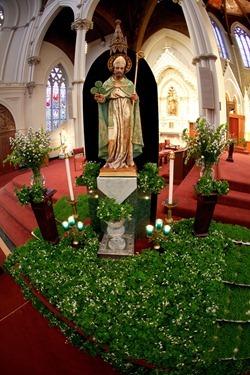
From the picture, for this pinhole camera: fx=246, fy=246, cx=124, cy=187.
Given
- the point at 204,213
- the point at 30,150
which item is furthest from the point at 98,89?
the point at 204,213

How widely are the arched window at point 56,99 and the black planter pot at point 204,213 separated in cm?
1352

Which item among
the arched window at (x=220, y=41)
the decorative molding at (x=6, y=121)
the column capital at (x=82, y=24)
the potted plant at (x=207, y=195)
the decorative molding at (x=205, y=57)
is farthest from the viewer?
the arched window at (x=220, y=41)

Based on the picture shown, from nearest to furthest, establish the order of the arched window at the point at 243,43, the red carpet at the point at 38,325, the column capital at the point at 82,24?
1. the red carpet at the point at 38,325
2. the column capital at the point at 82,24
3. the arched window at the point at 243,43

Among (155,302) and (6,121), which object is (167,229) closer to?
(155,302)

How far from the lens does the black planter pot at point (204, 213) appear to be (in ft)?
12.5

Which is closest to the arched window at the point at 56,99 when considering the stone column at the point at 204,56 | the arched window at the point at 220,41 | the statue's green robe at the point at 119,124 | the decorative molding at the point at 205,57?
the stone column at the point at 204,56

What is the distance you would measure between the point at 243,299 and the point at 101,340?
1938 mm

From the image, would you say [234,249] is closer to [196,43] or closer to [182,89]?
[196,43]

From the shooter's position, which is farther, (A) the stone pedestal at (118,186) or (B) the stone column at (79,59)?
(B) the stone column at (79,59)

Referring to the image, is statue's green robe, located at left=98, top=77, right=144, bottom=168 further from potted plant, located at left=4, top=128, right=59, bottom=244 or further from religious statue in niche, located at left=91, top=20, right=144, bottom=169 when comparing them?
potted plant, located at left=4, top=128, right=59, bottom=244

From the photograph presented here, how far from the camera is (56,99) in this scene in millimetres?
15656

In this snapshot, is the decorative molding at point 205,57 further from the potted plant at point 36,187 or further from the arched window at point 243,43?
the arched window at point 243,43

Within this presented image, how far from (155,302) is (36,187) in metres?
2.48

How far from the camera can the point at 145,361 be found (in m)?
2.71
